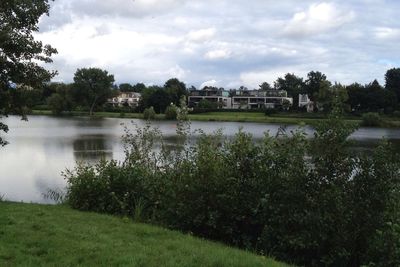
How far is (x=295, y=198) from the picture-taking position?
935cm

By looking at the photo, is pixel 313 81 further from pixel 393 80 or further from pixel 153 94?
pixel 153 94

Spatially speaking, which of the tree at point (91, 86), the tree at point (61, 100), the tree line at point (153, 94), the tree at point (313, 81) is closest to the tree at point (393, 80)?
the tree line at point (153, 94)

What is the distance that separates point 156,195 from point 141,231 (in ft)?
7.74

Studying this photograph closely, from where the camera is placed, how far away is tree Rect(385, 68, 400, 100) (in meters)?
143

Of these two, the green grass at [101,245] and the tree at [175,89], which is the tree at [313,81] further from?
the green grass at [101,245]

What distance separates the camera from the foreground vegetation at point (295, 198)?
29.2 ft

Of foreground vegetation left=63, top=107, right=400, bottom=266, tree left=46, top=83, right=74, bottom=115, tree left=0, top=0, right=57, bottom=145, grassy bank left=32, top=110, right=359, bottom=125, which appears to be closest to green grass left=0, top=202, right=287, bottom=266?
foreground vegetation left=63, top=107, right=400, bottom=266

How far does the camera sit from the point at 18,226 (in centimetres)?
964

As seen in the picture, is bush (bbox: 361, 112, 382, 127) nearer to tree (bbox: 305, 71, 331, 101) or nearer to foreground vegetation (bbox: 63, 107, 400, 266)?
tree (bbox: 305, 71, 331, 101)

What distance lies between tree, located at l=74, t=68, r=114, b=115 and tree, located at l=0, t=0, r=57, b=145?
451 ft

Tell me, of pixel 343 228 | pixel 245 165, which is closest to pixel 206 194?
pixel 245 165

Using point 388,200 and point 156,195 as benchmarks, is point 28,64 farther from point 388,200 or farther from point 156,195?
point 388,200

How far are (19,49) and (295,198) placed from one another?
353 inches

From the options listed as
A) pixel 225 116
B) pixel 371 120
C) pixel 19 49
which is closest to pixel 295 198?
pixel 19 49
